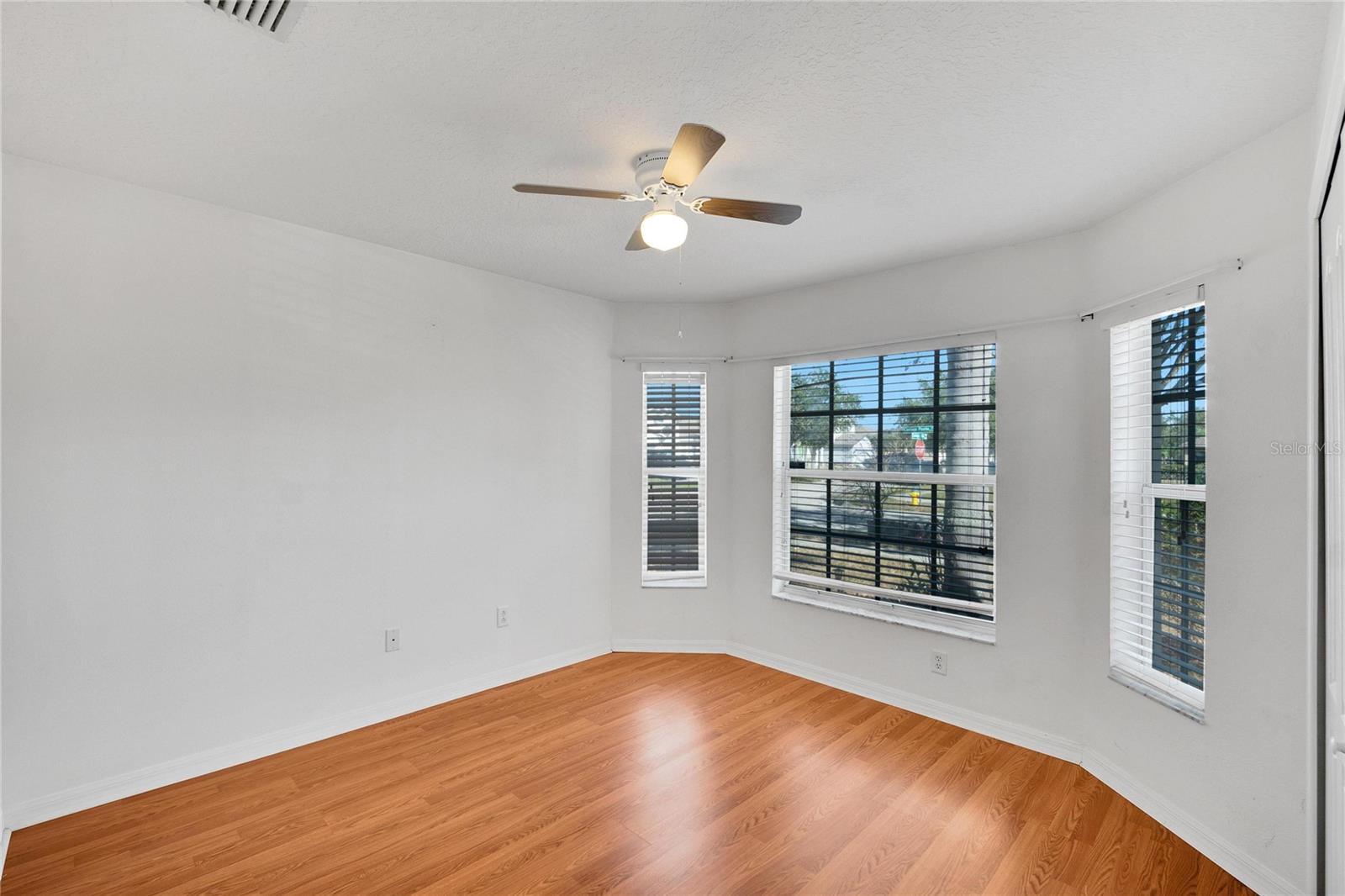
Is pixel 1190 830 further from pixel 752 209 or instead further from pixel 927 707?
pixel 752 209

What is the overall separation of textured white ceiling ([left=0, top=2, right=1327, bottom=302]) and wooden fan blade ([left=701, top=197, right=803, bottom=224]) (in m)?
0.22

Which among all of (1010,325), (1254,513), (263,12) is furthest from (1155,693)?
(263,12)

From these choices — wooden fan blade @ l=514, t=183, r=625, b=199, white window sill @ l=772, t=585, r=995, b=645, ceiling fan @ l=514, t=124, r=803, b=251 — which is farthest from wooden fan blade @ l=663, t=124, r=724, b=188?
white window sill @ l=772, t=585, r=995, b=645

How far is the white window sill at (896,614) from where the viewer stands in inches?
133

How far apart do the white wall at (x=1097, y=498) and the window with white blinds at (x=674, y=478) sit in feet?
0.51

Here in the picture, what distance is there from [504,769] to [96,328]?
2.56m

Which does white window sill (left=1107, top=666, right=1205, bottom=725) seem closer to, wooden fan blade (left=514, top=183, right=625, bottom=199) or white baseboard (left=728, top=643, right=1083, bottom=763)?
white baseboard (left=728, top=643, right=1083, bottom=763)

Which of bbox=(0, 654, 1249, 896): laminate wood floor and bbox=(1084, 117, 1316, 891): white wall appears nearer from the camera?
bbox=(1084, 117, 1316, 891): white wall

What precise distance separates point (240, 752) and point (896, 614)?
3.49 metres

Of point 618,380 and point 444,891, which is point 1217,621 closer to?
point 444,891

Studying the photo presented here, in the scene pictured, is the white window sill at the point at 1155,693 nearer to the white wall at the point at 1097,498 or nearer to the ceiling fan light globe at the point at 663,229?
the white wall at the point at 1097,498

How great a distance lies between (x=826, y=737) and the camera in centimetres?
317

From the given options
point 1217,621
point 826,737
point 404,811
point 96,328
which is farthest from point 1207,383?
point 96,328

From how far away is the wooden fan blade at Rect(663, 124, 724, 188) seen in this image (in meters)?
1.69
